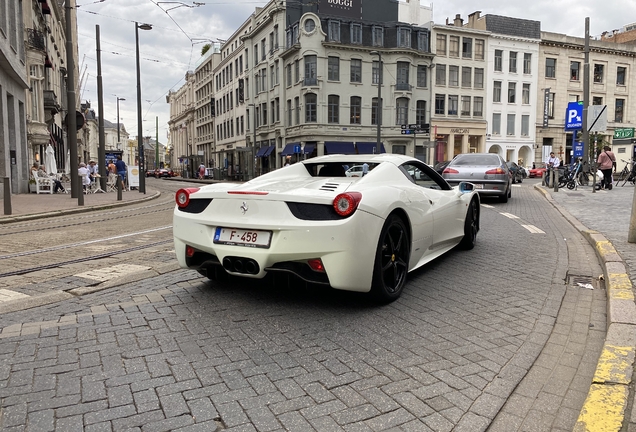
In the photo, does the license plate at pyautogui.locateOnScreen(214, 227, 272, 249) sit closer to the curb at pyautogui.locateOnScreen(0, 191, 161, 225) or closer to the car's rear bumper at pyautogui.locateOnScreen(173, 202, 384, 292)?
the car's rear bumper at pyautogui.locateOnScreen(173, 202, 384, 292)

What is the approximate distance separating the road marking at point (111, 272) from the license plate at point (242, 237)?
1976mm

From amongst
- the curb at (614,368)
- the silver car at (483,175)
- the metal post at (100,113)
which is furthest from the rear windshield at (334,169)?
the metal post at (100,113)

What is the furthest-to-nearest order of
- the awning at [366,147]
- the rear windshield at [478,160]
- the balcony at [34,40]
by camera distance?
1. the awning at [366,147]
2. the balcony at [34,40]
3. the rear windshield at [478,160]

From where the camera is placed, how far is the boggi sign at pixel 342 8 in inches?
1727

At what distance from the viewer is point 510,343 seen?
136 inches

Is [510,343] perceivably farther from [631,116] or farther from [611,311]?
[631,116]

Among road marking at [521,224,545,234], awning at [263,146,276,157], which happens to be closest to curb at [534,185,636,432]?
road marking at [521,224,545,234]

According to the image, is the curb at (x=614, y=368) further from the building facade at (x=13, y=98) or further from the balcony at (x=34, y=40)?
the balcony at (x=34, y=40)

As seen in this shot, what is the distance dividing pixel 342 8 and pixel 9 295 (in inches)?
1772

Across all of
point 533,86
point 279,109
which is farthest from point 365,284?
point 533,86

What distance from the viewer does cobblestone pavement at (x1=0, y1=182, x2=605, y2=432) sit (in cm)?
249

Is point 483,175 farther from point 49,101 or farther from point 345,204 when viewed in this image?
point 49,101

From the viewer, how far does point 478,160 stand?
14133 millimetres

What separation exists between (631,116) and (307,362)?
66.4 metres
